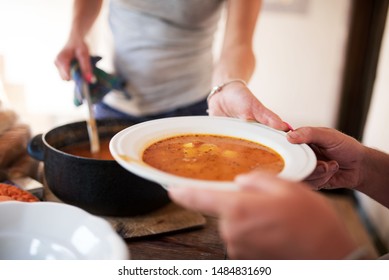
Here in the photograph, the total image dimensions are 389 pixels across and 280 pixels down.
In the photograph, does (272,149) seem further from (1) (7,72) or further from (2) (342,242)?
(1) (7,72)

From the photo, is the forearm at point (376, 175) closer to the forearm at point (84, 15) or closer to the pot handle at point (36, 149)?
the pot handle at point (36, 149)

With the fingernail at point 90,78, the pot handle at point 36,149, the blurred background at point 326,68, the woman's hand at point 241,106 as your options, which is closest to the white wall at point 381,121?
the blurred background at point 326,68

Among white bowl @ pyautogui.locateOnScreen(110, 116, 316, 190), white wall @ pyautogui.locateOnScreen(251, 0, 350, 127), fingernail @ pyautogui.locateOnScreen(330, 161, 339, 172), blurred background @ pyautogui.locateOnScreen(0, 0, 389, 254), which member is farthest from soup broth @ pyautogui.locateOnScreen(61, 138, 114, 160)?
white wall @ pyautogui.locateOnScreen(251, 0, 350, 127)

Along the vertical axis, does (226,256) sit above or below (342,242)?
below

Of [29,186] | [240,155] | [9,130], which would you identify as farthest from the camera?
[9,130]

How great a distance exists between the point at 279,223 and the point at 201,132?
1.25ft

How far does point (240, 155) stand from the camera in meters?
0.72

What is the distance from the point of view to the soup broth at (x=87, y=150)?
1.03m

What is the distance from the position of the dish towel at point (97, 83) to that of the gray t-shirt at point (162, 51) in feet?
0.15

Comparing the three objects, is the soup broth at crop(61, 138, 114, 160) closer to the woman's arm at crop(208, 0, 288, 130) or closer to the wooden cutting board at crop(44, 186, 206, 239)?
the wooden cutting board at crop(44, 186, 206, 239)

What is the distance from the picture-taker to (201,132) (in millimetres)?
812

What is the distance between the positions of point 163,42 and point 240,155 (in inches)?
28.5

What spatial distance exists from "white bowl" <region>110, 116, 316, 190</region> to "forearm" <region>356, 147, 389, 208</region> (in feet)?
0.84

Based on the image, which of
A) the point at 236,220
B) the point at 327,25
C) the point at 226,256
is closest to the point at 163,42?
the point at 226,256
